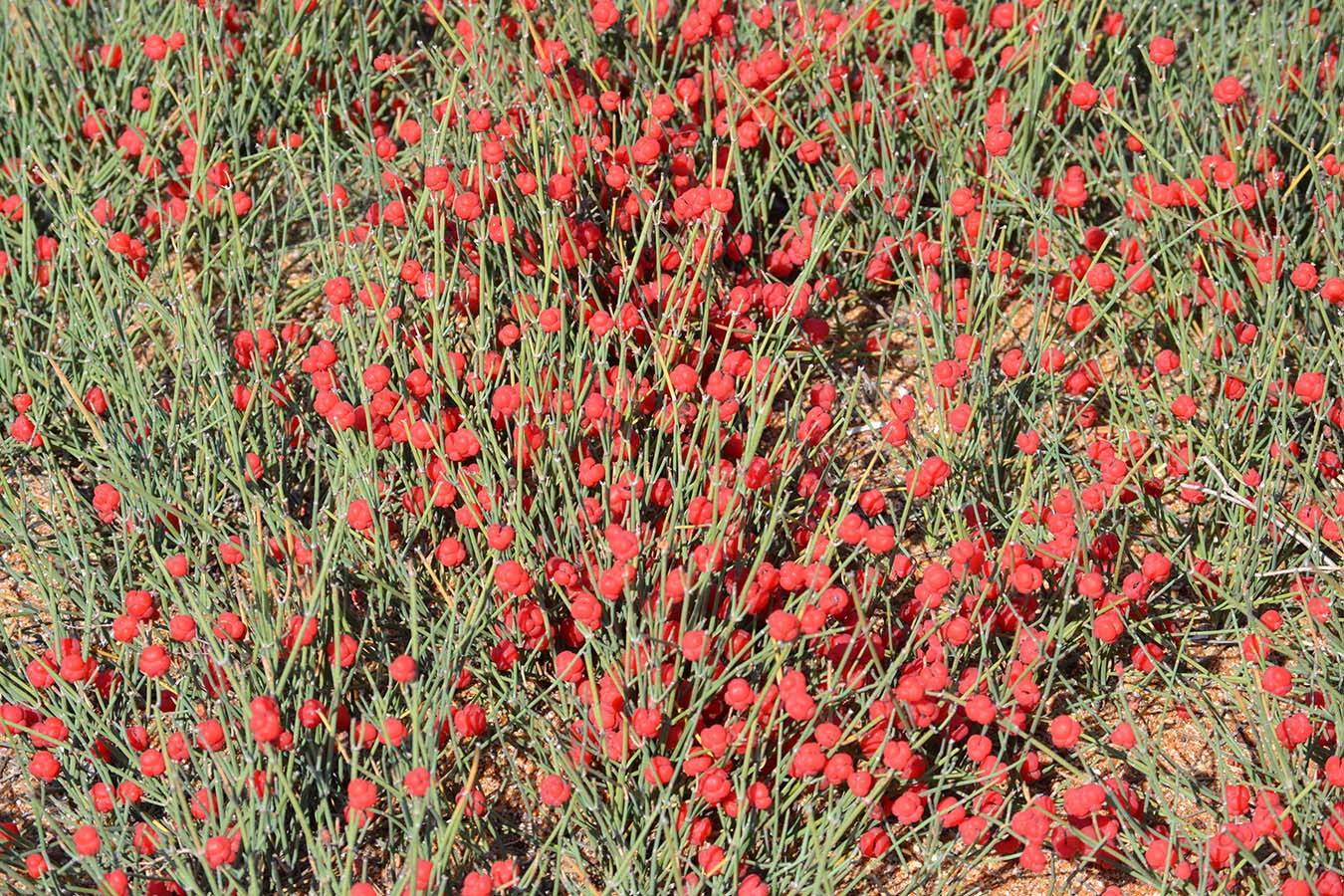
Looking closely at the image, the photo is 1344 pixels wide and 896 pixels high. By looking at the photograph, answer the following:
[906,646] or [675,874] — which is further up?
[906,646]

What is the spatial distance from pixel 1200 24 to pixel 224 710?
2.51 meters

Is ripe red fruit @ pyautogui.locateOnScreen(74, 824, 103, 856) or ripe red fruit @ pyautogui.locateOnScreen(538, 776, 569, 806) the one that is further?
ripe red fruit @ pyautogui.locateOnScreen(538, 776, 569, 806)

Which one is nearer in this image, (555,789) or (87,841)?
(87,841)

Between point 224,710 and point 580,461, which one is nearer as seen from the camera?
point 224,710

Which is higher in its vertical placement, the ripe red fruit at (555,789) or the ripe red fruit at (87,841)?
the ripe red fruit at (87,841)

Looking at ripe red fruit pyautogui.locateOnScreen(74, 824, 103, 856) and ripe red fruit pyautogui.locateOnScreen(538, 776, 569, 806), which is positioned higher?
ripe red fruit pyautogui.locateOnScreen(74, 824, 103, 856)

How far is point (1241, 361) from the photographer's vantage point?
247 centimetres

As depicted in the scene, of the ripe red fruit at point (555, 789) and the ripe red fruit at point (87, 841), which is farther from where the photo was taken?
the ripe red fruit at point (555, 789)

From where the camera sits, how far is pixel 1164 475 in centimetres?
241

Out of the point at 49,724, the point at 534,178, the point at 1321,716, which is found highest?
the point at 534,178

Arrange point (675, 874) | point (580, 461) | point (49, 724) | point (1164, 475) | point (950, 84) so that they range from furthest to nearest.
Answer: point (950, 84)
point (1164, 475)
point (580, 461)
point (49, 724)
point (675, 874)

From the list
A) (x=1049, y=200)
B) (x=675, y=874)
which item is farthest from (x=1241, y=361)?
(x=675, y=874)

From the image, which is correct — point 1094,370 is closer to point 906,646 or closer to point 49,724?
point 906,646

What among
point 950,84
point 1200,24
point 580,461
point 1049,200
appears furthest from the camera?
point 1200,24
